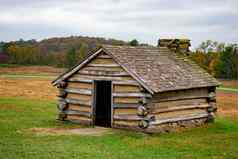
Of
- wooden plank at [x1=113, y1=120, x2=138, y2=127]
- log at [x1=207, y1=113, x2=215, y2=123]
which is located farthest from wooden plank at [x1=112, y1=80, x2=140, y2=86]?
log at [x1=207, y1=113, x2=215, y2=123]

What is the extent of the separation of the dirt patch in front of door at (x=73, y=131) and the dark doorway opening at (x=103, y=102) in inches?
86.2

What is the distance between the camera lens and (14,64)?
89875mm

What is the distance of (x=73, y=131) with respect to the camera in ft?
60.1

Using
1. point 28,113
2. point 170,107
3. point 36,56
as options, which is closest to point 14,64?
point 36,56

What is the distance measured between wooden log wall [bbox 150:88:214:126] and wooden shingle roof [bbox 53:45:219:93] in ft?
1.39

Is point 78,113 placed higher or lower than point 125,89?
lower

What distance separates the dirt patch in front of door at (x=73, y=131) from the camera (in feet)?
58.3

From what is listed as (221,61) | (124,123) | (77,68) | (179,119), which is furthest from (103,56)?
(221,61)

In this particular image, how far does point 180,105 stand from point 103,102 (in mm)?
3980

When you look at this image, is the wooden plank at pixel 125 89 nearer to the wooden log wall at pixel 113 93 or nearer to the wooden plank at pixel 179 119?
the wooden log wall at pixel 113 93

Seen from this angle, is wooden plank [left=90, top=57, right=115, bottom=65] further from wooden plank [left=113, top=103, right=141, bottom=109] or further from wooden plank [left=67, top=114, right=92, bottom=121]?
wooden plank [left=67, top=114, right=92, bottom=121]

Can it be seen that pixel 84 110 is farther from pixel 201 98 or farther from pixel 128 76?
pixel 201 98

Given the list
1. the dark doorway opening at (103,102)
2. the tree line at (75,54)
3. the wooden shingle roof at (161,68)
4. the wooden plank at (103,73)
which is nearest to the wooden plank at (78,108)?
the dark doorway opening at (103,102)

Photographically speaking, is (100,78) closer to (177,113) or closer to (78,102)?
(78,102)
